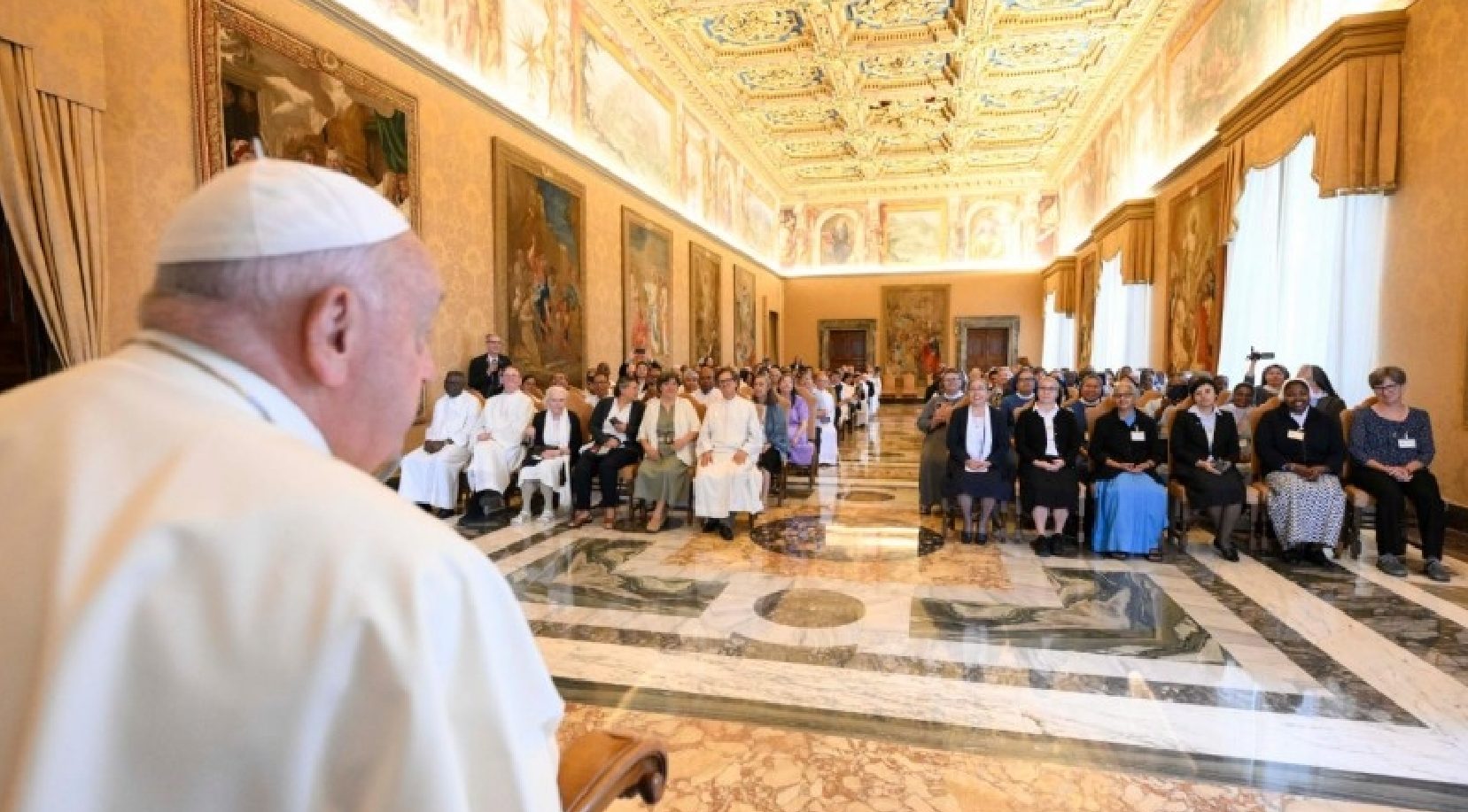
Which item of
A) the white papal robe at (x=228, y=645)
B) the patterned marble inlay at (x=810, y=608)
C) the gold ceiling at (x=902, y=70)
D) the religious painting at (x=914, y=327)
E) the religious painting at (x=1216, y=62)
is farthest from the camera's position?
the religious painting at (x=914, y=327)

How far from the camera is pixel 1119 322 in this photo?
1426 cm

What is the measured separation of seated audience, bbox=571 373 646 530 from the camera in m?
6.97

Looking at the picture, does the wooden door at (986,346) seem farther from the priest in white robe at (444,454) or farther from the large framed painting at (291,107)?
the large framed painting at (291,107)

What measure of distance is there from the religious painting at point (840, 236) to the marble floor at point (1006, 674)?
19739 millimetres

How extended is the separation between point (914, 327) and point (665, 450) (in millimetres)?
19242

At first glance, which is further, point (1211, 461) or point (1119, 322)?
point (1119, 322)

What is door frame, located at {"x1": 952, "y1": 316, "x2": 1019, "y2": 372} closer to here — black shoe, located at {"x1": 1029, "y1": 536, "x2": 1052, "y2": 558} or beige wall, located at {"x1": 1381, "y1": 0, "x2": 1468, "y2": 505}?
beige wall, located at {"x1": 1381, "y1": 0, "x2": 1468, "y2": 505}

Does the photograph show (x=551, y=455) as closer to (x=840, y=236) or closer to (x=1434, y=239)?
(x=1434, y=239)

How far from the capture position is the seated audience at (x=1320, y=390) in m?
6.34

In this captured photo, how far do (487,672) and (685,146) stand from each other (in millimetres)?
15960

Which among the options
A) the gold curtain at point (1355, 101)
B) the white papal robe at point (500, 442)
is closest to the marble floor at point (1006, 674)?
the white papal robe at point (500, 442)

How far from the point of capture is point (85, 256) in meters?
4.54

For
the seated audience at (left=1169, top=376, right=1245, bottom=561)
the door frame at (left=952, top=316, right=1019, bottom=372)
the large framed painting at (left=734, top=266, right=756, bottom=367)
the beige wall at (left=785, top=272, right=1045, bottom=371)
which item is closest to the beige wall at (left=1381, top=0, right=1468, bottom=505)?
the seated audience at (left=1169, top=376, right=1245, bottom=561)

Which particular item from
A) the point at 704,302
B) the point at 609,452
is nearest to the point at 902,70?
the point at 704,302
